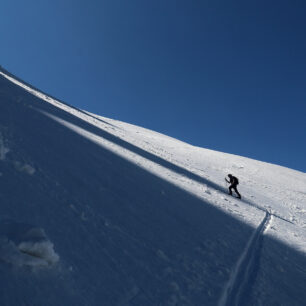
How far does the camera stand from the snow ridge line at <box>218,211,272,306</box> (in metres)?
3.92

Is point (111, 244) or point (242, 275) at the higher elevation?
point (242, 275)

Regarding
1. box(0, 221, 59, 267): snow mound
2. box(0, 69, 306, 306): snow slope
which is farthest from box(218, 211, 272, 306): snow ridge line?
box(0, 221, 59, 267): snow mound

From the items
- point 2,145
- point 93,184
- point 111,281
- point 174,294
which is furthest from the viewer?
point 93,184

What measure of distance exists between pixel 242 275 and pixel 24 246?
3899 millimetres

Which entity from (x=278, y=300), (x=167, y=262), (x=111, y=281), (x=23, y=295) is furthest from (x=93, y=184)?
(x=278, y=300)

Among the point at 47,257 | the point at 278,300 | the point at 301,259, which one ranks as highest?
the point at 301,259

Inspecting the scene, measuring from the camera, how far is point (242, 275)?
476 cm

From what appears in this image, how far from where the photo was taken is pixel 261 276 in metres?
4.93

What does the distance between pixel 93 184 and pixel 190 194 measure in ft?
15.4

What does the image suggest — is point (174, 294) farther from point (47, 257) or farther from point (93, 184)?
point (93, 184)

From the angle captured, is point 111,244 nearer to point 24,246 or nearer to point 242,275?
point 24,246

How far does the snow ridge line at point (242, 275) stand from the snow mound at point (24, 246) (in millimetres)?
2558

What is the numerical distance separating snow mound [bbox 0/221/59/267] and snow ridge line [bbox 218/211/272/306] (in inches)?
101

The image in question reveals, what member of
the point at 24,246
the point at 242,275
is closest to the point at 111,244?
the point at 24,246
